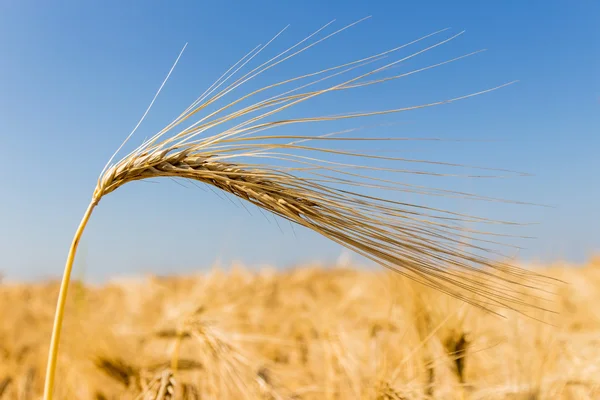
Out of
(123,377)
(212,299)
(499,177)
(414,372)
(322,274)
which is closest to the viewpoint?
(499,177)

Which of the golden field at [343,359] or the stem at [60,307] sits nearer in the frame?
the stem at [60,307]

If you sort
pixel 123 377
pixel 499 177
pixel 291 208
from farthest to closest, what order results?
pixel 123 377 → pixel 291 208 → pixel 499 177

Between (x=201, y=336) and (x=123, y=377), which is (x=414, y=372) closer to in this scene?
(x=201, y=336)

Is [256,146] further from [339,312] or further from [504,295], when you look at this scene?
[339,312]

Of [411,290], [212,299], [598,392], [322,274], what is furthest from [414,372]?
[322,274]

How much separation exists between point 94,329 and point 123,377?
0.81 feet

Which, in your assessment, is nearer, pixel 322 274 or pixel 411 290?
pixel 411 290

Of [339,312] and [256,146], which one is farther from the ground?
[339,312]

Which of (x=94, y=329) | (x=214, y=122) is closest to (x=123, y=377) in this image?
(x=94, y=329)

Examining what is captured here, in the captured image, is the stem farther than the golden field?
No

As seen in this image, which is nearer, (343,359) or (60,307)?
(60,307)

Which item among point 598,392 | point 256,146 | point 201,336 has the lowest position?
point 598,392

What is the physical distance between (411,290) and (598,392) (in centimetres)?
78

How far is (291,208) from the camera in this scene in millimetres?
996
